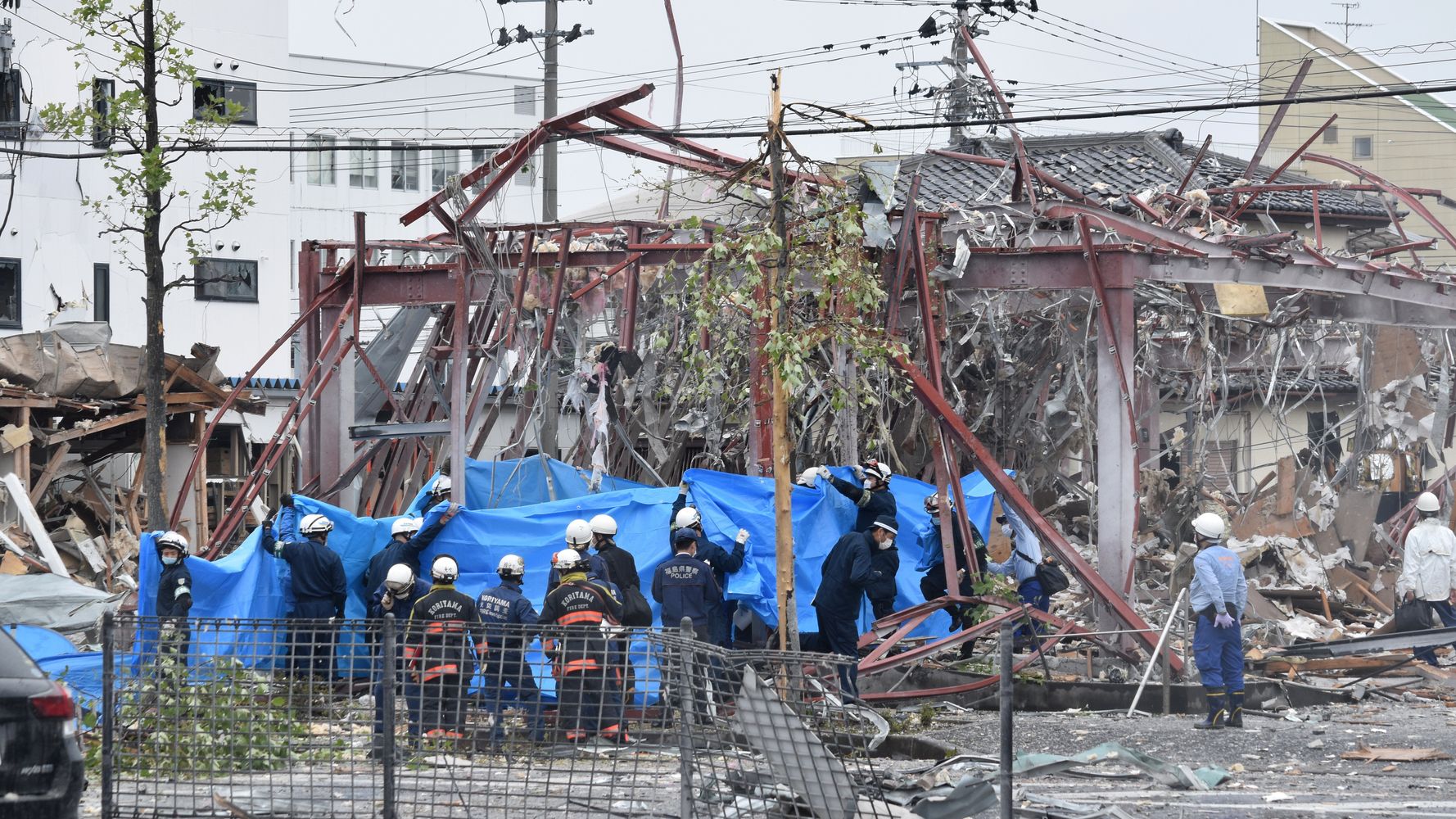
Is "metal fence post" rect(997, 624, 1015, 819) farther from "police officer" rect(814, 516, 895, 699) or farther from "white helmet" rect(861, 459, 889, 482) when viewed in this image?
"white helmet" rect(861, 459, 889, 482)

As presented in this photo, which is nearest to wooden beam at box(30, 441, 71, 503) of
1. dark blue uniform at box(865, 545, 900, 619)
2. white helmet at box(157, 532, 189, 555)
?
white helmet at box(157, 532, 189, 555)

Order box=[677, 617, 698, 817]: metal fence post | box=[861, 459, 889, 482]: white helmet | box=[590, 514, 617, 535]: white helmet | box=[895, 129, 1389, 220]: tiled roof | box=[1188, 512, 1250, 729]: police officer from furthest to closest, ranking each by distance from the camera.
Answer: box=[895, 129, 1389, 220]: tiled roof
box=[861, 459, 889, 482]: white helmet
box=[590, 514, 617, 535]: white helmet
box=[1188, 512, 1250, 729]: police officer
box=[677, 617, 698, 817]: metal fence post

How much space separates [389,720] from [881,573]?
6.44 m

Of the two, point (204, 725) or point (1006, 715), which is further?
point (204, 725)

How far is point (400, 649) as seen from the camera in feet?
33.5

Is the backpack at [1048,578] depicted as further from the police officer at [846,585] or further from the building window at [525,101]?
the building window at [525,101]

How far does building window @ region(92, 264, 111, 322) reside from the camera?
1252 inches

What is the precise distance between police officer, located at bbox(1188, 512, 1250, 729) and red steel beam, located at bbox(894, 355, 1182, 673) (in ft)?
4.22

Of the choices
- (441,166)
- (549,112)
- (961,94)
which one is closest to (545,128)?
(549,112)

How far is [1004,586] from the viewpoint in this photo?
1495 centimetres

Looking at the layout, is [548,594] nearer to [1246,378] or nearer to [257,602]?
[257,602]

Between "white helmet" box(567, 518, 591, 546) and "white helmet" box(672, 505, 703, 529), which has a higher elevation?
"white helmet" box(672, 505, 703, 529)

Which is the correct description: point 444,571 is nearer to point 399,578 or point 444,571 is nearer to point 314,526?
point 399,578

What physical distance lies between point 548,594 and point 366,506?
717cm
